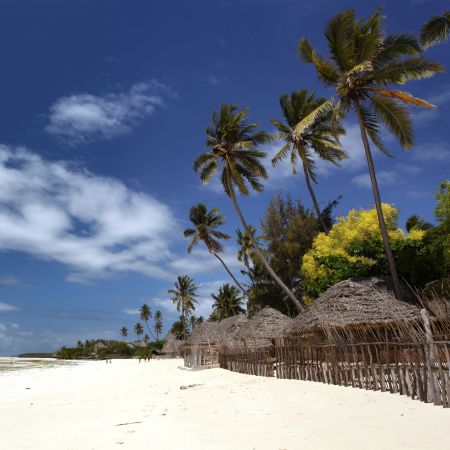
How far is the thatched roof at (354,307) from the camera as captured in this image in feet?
48.1

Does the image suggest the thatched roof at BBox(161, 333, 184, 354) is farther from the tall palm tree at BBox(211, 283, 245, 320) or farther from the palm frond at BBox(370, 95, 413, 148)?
the palm frond at BBox(370, 95, 413, 148)

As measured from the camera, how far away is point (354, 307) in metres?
15.5

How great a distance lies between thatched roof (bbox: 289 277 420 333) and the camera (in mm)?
14656

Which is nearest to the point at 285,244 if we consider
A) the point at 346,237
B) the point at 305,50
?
the point at 346,237

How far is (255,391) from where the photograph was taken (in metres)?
11.5

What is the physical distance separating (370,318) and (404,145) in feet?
21.0

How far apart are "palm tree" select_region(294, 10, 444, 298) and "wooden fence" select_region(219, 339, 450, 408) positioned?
5340 mm

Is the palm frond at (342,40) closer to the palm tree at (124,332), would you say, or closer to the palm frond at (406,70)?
the palm frond at (406,70)

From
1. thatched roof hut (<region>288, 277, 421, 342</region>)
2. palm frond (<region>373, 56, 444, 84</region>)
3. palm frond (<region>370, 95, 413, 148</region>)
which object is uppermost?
palm frond (<region>373, 56, 444, 84</region>)

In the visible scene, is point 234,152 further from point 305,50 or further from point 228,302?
point 228,302

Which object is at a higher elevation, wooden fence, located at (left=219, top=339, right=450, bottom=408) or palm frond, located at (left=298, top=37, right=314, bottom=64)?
palm frond, located at (left=298, top=37, right=314, bottom=64)

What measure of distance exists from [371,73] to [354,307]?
28.6 ft

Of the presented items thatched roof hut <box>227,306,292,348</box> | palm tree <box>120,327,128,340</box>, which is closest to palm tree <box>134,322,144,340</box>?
palm tree <box>120,327,128,340</box>

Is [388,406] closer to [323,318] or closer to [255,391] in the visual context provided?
[255,391]
